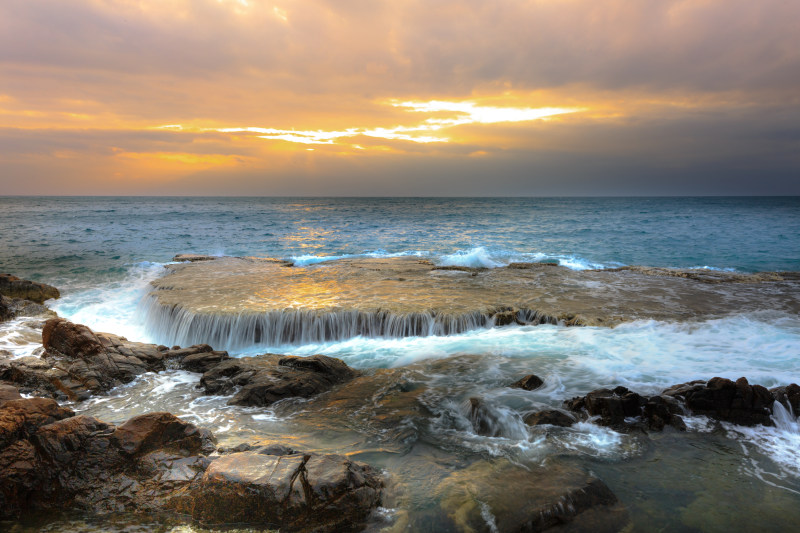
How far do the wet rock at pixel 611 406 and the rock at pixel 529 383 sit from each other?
0.99 meters

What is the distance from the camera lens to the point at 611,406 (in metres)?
7.23

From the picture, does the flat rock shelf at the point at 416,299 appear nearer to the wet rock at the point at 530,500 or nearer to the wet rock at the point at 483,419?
the wet rock at the point at 483,419

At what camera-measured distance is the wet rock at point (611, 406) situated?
720 cm

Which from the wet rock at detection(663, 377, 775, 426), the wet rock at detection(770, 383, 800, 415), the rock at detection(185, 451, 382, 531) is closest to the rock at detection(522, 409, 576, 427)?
the wet rock at detection(663, 377, 775, 426)

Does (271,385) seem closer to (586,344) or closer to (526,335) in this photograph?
(526,335)

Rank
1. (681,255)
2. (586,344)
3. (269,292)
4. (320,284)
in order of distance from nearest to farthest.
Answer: (586,344), (269,292), (320,284), (681,255)

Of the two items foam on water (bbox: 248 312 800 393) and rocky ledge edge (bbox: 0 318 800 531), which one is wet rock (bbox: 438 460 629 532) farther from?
foam on water (bbox: 248 312 800 393)

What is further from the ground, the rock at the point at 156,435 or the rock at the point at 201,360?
the rock at the point at 156,435

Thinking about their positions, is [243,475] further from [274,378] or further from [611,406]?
[611,406]

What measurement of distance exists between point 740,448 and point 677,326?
6.34 m

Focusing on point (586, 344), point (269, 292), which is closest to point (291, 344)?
point (269, 292)

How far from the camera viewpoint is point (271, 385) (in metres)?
8.40

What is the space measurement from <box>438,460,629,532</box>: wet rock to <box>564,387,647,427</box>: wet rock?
Result: 182cm

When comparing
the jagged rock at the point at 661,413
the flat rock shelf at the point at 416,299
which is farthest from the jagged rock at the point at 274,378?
the jagged rock at the point at 661,413
